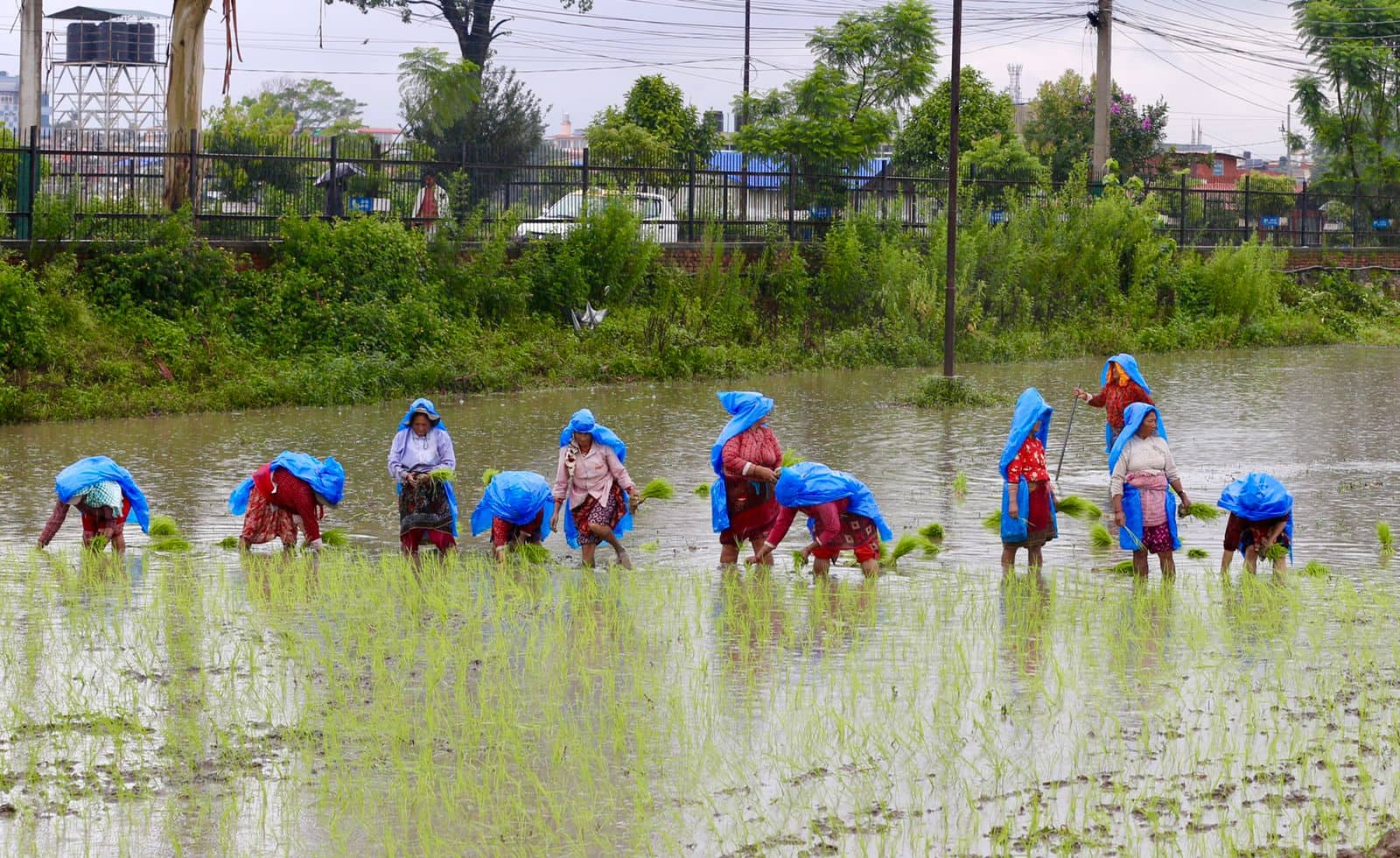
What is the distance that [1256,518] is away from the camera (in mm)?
10773

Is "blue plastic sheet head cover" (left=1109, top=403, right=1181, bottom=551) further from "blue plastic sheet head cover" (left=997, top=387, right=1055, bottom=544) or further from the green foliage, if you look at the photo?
the green foliage

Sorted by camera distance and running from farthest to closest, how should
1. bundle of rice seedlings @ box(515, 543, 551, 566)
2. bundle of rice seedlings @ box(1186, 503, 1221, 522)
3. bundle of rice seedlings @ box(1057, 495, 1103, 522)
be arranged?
bundle of rice seedlings @ box(1057, 495, 1103, 522) → bundle of rice seedlings @ box(1186, 503, 1221, 522) → bundle of rice seedlings @ box(515, 543, 551, 566)

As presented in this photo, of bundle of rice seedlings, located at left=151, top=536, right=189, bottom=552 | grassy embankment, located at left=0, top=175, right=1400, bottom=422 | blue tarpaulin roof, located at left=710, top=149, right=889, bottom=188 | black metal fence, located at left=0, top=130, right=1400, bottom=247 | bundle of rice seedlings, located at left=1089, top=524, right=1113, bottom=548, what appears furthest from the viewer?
→ blue tarpaulin roof, located at left=710, top=149, right=889, bottom=188

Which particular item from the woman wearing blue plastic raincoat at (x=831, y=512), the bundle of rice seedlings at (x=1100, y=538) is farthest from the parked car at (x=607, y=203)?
the woman wearing blue plastic raincoat at (x=831, y=512)

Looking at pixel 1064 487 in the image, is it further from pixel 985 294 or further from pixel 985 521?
pixel 985 294

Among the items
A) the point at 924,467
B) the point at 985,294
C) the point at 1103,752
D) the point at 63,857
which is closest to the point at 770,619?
the point at 1103,752

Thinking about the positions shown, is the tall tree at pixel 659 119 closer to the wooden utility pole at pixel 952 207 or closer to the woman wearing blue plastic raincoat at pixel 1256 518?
the wooden utility pole at pixel 952 207

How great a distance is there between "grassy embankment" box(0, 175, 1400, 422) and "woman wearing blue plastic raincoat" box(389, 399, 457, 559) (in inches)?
363

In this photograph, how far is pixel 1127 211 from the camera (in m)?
31.9

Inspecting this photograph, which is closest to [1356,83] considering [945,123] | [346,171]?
[945,123]

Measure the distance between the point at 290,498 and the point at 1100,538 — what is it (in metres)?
5.58

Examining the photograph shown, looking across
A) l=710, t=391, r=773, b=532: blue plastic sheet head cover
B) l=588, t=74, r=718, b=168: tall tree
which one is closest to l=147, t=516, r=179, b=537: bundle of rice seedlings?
l=710, t=391, r=773, b=532: blue plastic sheet head cover

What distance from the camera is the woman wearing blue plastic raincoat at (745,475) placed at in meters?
11.1

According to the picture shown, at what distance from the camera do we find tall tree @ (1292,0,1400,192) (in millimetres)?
41938
